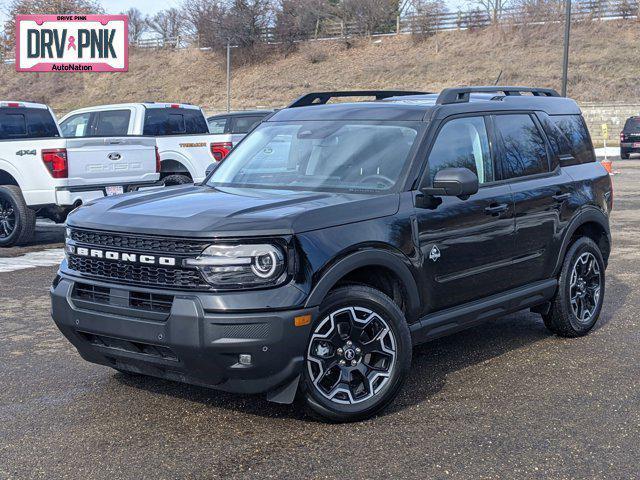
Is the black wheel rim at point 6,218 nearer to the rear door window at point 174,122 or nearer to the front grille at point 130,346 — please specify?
the rear door window at point 174,122

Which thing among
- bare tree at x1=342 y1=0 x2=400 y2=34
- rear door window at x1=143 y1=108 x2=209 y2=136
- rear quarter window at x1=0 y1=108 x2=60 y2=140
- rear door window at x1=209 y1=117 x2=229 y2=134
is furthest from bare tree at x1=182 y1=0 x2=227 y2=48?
rear quarter window at x1=0 y1=108 x2=60 y2=140

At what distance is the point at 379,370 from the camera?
5188 mm

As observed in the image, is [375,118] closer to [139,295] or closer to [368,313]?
[368,313]

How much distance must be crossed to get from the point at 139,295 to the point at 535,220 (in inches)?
116

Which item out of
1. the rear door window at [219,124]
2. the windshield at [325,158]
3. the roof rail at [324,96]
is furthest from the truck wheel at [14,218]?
the rear door window at [219,124]

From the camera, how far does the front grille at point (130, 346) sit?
4.87 m

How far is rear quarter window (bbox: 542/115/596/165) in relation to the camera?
703cm

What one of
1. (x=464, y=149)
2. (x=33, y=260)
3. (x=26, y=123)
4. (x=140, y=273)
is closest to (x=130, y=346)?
(x=140, y=273)

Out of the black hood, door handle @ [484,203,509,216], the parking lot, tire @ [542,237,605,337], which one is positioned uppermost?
the black hood

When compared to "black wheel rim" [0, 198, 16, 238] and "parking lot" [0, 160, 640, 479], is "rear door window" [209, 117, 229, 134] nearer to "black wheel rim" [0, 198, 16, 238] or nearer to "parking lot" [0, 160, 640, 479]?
"black wheel rim" [0, 198, 16, 238]

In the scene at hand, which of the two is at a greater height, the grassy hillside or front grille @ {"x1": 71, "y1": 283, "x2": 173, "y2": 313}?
the grassy hillside

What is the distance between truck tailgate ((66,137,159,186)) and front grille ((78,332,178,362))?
7.36 metres

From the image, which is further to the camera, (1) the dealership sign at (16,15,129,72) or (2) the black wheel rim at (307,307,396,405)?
(1) the dealership sign at (16,15,129,72)

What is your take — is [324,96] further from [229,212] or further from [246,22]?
[246,22]
